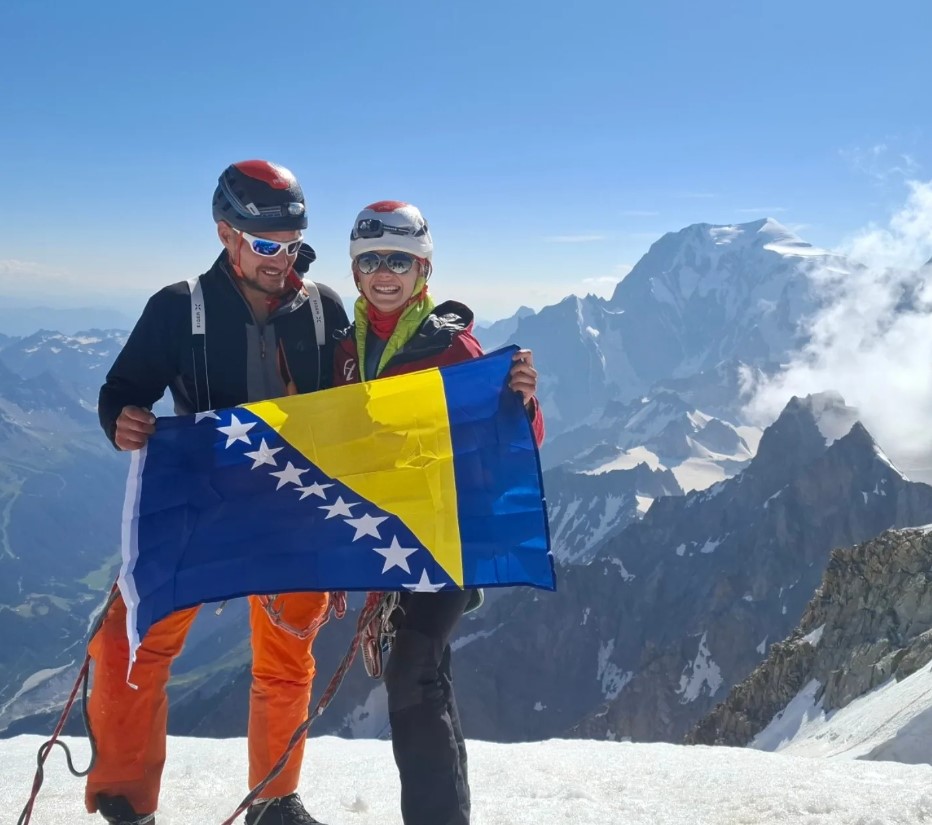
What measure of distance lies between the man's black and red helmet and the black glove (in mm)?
507

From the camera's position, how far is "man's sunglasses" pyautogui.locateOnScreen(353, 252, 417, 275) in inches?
251

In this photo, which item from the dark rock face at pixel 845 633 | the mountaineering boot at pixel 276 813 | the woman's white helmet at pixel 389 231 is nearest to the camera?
the mountaineering boot at pixel 276 813

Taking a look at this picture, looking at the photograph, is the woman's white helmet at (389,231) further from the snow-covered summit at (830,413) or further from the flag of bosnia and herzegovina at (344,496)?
the snow-covered summit at (830,413)

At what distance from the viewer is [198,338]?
20.2 feet

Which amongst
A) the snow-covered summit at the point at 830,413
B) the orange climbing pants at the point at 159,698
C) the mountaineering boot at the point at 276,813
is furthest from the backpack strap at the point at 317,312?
the snow-covered summit at the point at 830,413

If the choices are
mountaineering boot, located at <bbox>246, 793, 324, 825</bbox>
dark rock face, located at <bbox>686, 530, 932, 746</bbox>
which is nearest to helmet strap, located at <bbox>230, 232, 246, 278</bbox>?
mountaineering boot, located at <bbox>246, 793, 324, 825</bbox>

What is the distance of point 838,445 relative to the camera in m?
154

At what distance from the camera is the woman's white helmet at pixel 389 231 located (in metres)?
6.36

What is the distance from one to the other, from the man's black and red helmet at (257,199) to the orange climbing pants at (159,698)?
3027mm

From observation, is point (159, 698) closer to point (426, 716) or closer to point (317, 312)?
point (426, 716)

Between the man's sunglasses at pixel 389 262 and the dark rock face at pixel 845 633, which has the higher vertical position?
the man's sunglasses at pixel 389 262

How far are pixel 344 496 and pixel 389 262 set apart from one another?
78.1 inches

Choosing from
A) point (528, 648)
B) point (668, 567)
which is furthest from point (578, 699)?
point (668, 567)

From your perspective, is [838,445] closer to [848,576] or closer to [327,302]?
[848,576]
